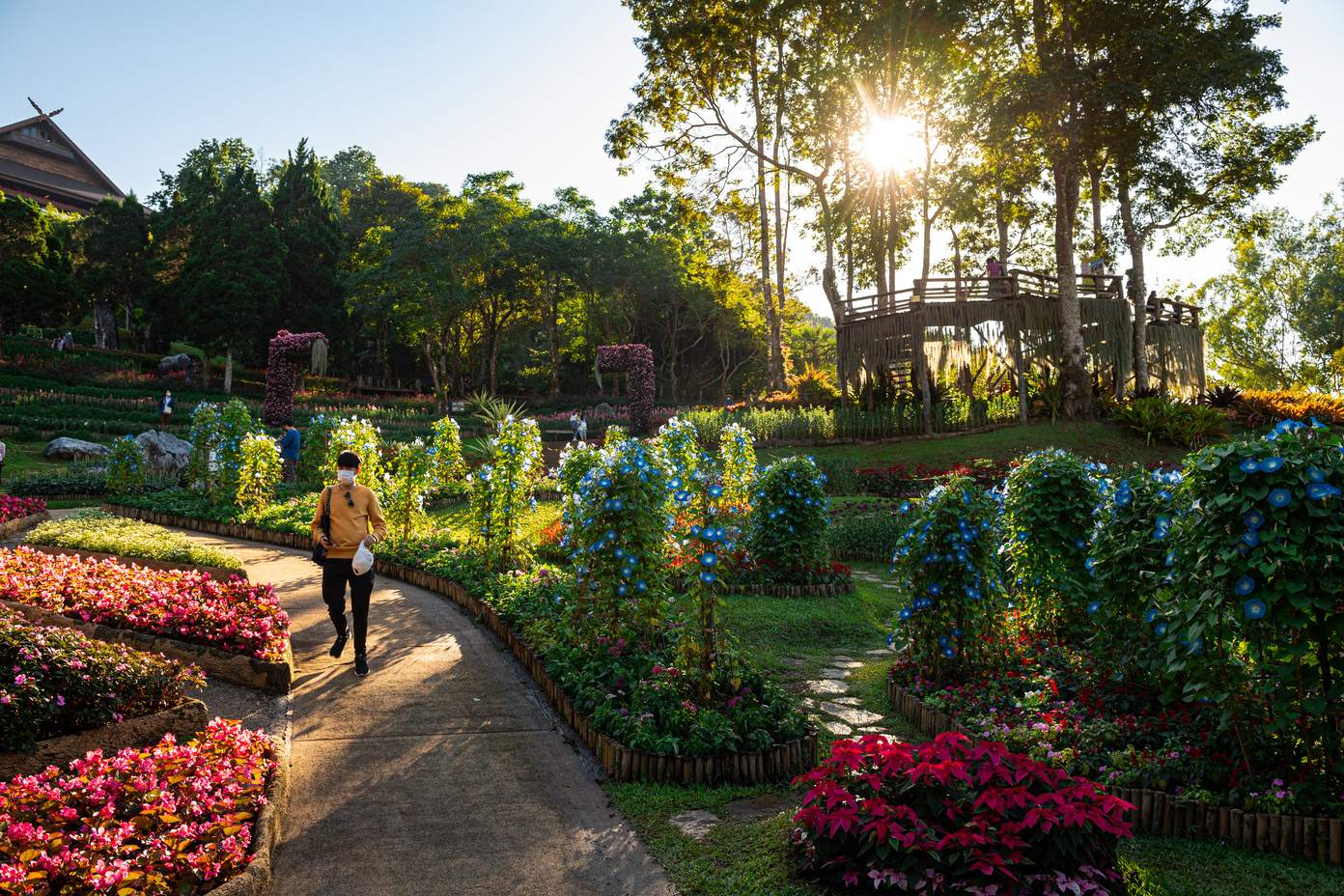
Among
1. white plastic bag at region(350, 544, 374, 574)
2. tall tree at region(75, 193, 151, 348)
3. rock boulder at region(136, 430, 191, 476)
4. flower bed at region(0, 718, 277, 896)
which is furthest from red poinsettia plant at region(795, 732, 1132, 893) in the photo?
tall tree at region(75, 193, 151, 348)

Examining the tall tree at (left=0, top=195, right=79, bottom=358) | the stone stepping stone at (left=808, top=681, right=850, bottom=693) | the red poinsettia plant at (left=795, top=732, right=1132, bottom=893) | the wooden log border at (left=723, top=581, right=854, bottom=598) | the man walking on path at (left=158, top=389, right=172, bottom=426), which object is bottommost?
the stone stepping stone at (left=808, top=681, right=850, bottom=693)

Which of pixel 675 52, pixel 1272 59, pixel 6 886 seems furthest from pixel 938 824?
pixel 675 52

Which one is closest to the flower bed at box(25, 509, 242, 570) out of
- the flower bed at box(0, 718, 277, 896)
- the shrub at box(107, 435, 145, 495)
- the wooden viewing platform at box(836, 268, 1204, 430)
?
the shrub at box(107, 435, 145, 495)

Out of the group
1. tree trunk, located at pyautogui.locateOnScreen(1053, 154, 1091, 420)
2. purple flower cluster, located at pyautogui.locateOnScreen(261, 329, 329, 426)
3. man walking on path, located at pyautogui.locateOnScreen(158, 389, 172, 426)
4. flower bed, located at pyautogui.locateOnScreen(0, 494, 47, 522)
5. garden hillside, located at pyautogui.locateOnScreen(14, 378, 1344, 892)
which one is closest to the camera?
garden hillside, located at pyautogui.locateOnScreen(14, 378, 1344, 892)

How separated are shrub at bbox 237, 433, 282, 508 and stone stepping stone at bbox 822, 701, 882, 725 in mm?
10175

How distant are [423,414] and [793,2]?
21203mm

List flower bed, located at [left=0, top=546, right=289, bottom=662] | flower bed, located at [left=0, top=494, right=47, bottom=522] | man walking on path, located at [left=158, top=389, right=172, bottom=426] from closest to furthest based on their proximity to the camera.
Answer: flower bed, located at [left=0, top=546, right=289, bottom=662], flower bed, located at [left=0, top=494, right=47, bottom=522], man walking on path, located at [left=158, top=389, right=172, bottom=426]

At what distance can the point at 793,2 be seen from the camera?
21359 mm

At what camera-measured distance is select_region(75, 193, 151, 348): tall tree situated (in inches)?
1405

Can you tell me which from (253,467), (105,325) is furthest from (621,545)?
(105,325)

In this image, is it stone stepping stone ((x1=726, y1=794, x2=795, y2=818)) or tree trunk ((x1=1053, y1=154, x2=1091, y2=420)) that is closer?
stone stepping stone ((x1=726, y1=794, x2=795, y2=818))

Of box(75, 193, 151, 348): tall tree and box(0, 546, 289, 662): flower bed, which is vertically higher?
box(75, 193, 151, 348): tall tree

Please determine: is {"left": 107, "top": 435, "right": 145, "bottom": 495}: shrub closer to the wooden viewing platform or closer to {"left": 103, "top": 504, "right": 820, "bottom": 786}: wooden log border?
{"left": 103, "top": 504, "right": 820, "bottom": 786}: wooden log border

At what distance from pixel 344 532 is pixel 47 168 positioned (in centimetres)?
5367
